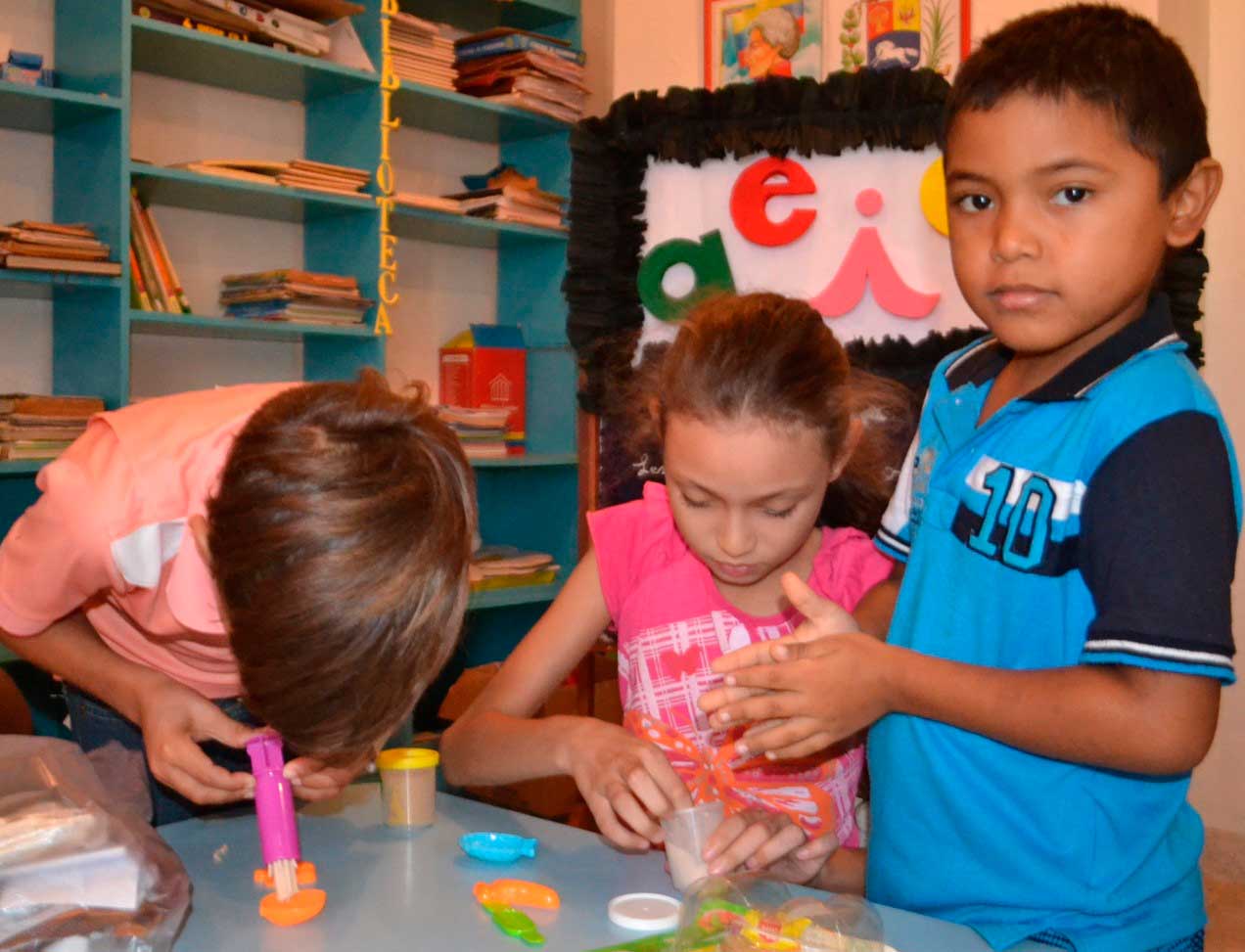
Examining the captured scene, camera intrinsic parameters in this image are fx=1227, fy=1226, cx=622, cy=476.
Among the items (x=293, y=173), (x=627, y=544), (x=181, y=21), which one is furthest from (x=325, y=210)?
(x=627, y=544)

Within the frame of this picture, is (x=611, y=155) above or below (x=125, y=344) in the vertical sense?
above

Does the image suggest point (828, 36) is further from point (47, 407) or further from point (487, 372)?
point (47, 407)

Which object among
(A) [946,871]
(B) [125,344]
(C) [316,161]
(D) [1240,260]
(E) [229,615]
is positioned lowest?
(A) [946,871]

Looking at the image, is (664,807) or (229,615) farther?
(664,807)

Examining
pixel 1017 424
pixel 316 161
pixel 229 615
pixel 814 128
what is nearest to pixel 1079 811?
pixel 1017 424

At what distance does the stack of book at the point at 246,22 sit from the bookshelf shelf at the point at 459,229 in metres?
0.48

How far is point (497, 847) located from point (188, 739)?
334mm

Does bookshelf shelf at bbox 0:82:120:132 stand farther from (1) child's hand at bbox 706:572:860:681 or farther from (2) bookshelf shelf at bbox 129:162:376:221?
(1) child's hand at bbox 706:572:860:681

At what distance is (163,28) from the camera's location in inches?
111

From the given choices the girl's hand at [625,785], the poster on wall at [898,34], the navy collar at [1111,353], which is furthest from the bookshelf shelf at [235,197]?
the navy collar at [1111,353]

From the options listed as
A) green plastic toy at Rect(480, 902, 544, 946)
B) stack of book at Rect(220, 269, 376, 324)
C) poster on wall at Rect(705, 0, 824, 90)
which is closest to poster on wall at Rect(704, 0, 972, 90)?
poster on wall at Rect(705, 0, 824, 90)

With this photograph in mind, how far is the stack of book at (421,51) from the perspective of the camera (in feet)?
11.1

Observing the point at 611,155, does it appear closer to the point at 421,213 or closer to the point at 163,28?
the point at 421,213

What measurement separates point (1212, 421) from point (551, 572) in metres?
2.88
